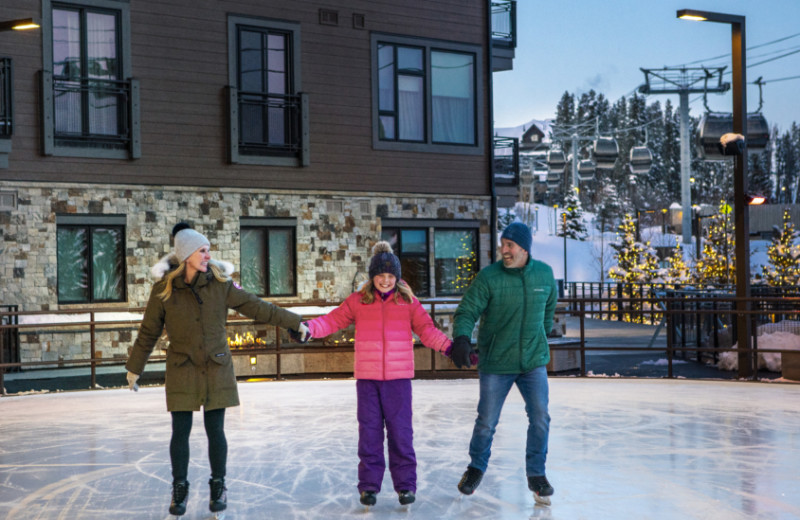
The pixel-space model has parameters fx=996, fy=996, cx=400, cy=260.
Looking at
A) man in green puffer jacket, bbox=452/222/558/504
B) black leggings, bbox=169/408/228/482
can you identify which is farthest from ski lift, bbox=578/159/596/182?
black leggings, bbox=169/408/228/482

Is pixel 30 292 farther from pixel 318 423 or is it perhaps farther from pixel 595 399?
pixel 595 399

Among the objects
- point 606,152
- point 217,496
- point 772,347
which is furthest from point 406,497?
point 606,152

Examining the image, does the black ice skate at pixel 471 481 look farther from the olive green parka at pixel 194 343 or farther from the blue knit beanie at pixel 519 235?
the olive green parka at pixel 194 343

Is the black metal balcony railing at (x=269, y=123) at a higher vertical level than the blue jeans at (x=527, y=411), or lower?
higher

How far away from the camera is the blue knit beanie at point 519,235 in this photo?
6387 millimetres

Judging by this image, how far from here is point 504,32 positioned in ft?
71.1

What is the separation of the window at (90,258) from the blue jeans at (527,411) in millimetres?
11639

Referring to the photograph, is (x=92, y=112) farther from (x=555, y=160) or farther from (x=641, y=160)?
(x=555, y=160)

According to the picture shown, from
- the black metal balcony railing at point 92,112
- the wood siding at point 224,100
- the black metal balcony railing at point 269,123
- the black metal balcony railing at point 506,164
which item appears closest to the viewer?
the wood siding at point 224,100

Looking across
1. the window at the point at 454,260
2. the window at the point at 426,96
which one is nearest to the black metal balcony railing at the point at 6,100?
the window at the point at 426,96

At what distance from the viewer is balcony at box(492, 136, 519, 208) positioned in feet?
70.3

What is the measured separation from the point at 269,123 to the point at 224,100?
0.97 m

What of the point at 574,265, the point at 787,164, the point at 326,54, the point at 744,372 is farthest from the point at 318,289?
the point at 787,164

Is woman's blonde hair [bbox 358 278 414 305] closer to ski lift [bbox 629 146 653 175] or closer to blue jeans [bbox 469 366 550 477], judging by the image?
blue jeans [bbox 469 366 550 477]
